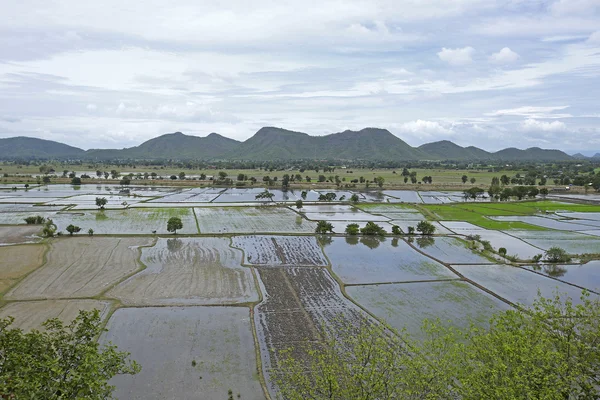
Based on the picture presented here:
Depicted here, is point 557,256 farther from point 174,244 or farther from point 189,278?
point 174,244

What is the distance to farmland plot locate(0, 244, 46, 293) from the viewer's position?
3469 centimetres

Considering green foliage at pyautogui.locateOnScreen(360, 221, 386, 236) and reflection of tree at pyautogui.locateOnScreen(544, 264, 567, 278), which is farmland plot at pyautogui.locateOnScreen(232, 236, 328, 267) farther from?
reflection of tree at pyautogui.locateOnScreen(544, 264, 567, 278)

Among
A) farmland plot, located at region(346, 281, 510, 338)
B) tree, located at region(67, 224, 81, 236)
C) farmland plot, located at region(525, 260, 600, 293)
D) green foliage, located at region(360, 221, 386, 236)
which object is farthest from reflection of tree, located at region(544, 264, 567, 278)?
tree, located at region(67, 224, 81, 236)

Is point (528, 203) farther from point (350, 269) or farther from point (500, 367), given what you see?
point (500, 367)

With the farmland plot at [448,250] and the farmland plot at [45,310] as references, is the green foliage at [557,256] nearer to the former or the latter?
the farmland plot at [448,250]

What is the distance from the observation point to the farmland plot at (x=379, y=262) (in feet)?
123

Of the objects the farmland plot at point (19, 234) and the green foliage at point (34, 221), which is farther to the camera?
the green foliage at point (34, 221)

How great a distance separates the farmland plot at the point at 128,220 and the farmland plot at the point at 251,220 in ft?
7.69

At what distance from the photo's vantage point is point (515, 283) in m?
35.8

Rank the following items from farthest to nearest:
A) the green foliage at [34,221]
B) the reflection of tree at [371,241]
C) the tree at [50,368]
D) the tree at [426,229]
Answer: the green foliage at [34,221] → the tree at [426,229] → the reflection of tree at [371,241] → the tree at [50,368]

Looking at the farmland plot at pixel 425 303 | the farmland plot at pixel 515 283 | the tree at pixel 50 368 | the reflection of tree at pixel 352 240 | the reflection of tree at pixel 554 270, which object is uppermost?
the tree at pixel 50 368

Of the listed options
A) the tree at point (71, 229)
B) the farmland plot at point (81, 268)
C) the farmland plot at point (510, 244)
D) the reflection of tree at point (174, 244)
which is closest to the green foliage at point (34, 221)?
the tree at point (71, 229)

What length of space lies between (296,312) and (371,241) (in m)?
25.4

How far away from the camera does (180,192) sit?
341 feet
